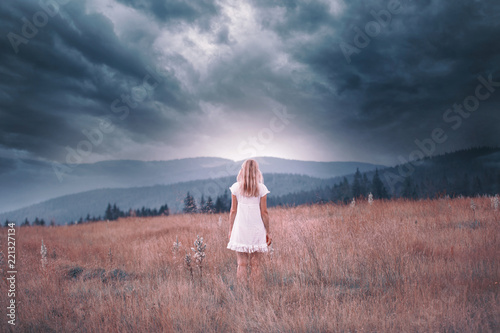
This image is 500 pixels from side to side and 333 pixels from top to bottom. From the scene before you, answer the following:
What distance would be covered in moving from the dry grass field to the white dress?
2.12 ft

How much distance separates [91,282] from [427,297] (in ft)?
20.4

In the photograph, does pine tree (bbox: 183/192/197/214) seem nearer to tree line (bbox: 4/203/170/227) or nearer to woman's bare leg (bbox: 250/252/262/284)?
woman's bare leg (bbox: 250/252/262/284)

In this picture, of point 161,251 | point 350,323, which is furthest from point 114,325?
point 161,251

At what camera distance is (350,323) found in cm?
285

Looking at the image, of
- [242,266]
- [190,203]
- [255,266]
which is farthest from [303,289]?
[190,203]

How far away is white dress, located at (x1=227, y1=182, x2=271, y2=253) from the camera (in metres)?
4.34

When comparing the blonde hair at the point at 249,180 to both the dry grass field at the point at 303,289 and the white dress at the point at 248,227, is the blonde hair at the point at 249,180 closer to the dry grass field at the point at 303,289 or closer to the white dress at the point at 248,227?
the white dress at the point at 248,227

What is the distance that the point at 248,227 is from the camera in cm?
437

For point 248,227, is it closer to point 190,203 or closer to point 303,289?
point 303,289

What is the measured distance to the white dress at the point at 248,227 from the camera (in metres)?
4.34

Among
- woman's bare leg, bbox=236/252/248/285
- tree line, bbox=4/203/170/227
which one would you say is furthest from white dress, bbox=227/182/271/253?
tree line, bbox=4/203/170/227

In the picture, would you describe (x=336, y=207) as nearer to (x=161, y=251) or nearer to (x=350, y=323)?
(x=161, y=251)

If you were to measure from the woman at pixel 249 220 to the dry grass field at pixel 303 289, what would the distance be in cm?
46

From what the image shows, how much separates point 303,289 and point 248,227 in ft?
4.34
